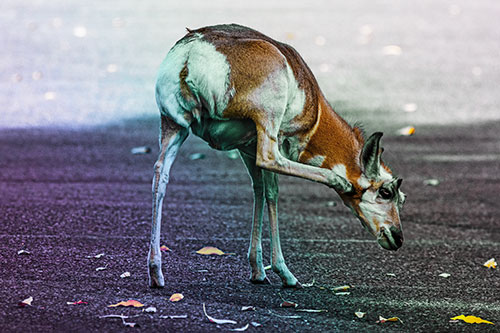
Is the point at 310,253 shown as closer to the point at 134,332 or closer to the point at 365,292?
the point at 365,292

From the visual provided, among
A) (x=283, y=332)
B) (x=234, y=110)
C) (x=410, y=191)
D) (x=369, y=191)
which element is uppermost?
(x=234, y=110)

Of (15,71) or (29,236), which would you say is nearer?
(29,236)

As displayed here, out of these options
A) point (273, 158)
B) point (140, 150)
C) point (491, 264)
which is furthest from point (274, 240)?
point (140, 150)

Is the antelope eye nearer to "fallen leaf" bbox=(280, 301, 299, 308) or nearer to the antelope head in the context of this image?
the antelope head

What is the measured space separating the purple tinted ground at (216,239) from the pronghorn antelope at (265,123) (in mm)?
431

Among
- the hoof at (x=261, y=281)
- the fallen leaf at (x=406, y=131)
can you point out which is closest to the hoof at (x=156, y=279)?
the hoof at (x=261, y=281)

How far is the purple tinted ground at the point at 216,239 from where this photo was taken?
193 inches

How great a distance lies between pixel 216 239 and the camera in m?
6.59

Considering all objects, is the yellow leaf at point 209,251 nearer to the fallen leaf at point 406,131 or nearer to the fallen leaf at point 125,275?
the fallen leaf at point 125,275

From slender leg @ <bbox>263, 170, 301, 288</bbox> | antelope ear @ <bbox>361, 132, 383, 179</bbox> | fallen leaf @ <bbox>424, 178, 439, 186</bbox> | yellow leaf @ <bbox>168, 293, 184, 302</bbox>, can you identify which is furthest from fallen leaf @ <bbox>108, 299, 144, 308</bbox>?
fallen leaf @ <bbox>424, 178, 439, 186</bbox>

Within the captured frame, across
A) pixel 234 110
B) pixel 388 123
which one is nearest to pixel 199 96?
pixel 234 110

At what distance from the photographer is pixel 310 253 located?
639 cm

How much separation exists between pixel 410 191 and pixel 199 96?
157 inches

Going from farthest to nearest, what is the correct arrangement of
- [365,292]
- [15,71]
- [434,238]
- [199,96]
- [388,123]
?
[15,71] < [388,123] < [434,238] < [365,292] < [199,96]
